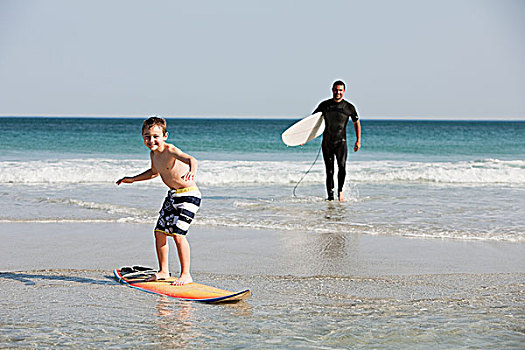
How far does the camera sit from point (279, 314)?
12.8 feet

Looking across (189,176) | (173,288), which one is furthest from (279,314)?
(189,176)

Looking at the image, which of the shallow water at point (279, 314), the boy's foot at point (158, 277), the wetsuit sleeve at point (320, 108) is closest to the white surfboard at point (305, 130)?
the wetsuit sleeve at point (320, 108)

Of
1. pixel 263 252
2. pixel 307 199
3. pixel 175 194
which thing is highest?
pixel 175 194

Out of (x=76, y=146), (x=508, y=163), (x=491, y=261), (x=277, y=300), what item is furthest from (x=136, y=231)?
(x=76, y=146)

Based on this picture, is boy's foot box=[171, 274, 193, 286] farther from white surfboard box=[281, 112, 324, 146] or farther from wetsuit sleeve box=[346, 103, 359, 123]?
white surfboard box=[281, 112, 324, 146]

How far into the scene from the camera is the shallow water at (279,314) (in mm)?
3383

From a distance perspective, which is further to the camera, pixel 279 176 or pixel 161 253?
pixel 279 176

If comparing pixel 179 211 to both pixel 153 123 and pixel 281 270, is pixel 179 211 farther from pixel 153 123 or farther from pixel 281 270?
pixel 281 270

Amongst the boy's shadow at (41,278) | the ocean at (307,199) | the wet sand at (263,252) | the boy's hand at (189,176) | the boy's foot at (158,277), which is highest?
the boy's hand at (189,176)

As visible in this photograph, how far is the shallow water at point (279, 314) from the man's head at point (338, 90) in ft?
16.8

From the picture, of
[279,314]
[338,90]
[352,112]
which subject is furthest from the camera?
[352,112]

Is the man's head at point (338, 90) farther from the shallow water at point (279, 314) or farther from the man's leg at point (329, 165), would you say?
the shallow water at point (279, 314)

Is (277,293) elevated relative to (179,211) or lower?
lower

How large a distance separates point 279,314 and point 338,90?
248 inches
